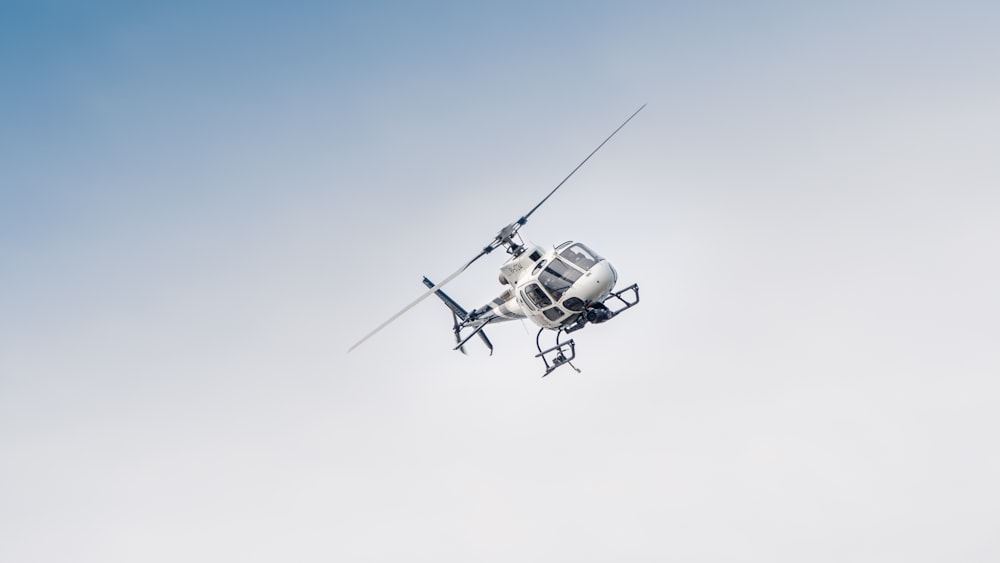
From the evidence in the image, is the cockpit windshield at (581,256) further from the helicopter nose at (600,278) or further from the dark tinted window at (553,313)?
Answer: the dark tinted window at (553,313)

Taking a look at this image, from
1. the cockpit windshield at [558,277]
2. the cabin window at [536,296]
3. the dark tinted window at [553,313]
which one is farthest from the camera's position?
the cabin window at [536,296]

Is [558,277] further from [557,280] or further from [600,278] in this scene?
[600,278]

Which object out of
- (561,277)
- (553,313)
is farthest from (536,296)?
(561,277)

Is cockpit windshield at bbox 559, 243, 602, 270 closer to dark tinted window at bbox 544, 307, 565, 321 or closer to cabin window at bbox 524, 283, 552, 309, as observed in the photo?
cabin window at bbox 524, 283, 552, 309

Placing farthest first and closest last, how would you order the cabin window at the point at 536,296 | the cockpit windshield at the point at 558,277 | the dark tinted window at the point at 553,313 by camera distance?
the cabin window at the point at 536,296 → the dark tinted window at the point at 553,313 → the cockpit windshield at the point at 558,277

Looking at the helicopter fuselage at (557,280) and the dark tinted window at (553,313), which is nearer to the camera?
the helicopter fuselage at (557,280)

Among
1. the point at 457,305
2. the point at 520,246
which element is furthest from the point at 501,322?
the point at 520,246

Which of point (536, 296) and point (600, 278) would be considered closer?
point (600, 278)
